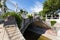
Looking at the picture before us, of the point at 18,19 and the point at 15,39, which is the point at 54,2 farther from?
the point at 15,39

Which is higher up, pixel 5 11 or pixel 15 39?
pixel 5 11

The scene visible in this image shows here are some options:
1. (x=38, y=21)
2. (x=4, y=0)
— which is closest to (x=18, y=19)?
(x=4, y=0)

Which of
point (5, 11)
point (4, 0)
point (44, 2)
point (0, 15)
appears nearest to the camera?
point (0, 15)

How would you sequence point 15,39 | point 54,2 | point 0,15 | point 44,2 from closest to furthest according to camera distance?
point 15,39 → point 0,15 → point 54,2 → point 44,2

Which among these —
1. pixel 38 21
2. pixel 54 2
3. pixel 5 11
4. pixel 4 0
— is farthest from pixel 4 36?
pixel 54 2

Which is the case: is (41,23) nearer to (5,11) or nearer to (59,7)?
(59,7)

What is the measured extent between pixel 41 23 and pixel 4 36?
18747mm

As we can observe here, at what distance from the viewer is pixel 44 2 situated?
1423 inches

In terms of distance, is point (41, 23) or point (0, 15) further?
point (41, 23)

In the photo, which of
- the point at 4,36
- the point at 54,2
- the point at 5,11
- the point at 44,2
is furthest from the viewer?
the point at 44,2

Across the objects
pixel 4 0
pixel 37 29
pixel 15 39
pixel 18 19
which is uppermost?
pixel 4 0

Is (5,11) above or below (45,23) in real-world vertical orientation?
above

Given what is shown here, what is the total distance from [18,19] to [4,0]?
289 cm

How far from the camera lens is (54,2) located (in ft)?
111
